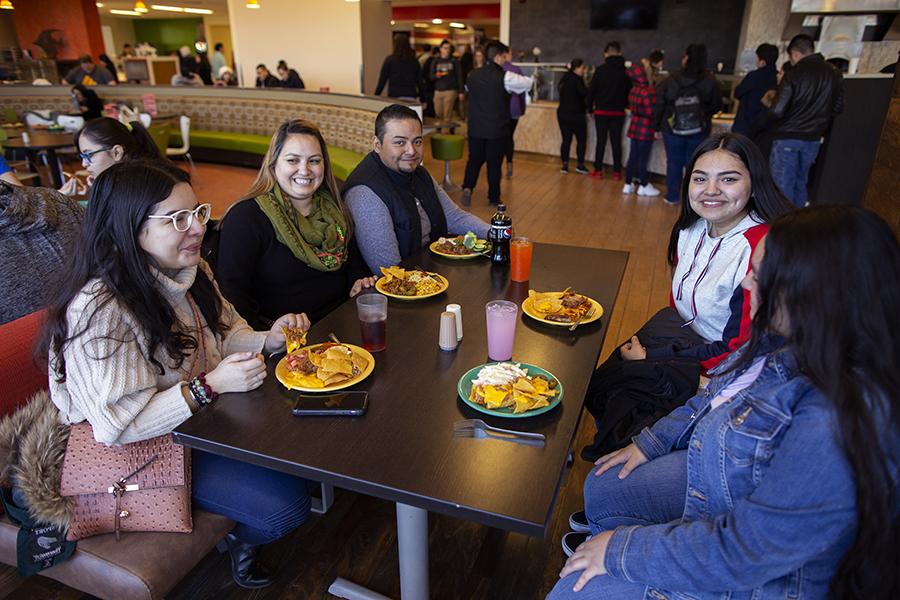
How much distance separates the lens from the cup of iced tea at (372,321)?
147 cm

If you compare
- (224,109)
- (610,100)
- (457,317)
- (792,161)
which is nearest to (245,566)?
(457,317)

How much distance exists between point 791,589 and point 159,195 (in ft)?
4.78

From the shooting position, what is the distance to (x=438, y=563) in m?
1.73

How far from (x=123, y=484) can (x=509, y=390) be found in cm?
87

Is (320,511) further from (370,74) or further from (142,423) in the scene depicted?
(370,74)

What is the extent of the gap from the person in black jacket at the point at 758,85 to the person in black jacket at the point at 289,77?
17.7 ft

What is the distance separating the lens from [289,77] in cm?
789

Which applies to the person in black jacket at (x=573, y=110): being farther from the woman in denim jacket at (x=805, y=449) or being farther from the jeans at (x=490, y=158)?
the woman in denim jacket at (x=805, y=449)

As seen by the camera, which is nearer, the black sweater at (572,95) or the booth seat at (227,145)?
the black sweater at (572,95)

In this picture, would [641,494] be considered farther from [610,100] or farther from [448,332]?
[610,100]

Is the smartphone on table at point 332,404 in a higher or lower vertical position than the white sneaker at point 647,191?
higher

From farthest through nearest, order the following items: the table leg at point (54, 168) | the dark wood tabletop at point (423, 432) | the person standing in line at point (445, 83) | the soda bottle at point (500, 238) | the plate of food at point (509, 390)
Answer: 1. the person standing in line at point (445, 83)
2. the table leg at point (54, 168)
3. the soda bottle at point (500, 238)
4. the plate of food at point (509, 390)
5. the dark wood tabletop at point (423, 432)

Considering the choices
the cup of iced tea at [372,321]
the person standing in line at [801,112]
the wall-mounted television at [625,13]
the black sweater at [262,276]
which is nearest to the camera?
the cup of iced tea at [372,321]

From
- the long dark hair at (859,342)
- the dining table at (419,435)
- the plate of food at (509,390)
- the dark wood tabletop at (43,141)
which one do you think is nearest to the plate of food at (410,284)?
the dining table at (419,435)
